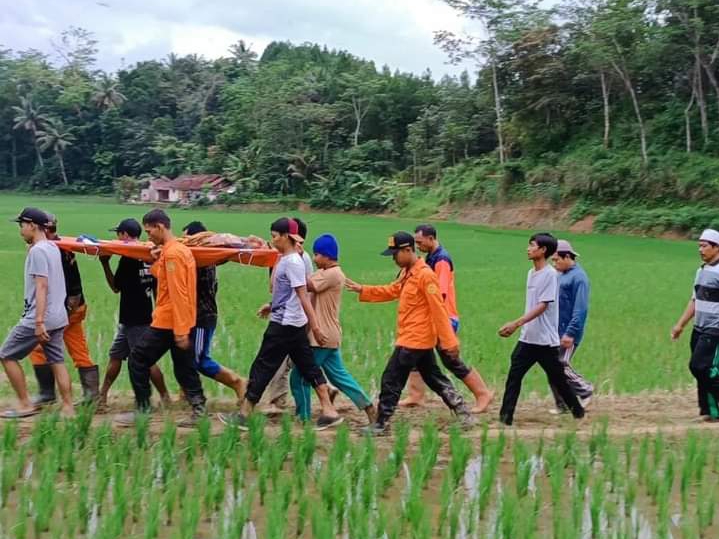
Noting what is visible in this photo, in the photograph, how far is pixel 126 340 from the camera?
5727mm

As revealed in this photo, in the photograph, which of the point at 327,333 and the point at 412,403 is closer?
the point at 327,333

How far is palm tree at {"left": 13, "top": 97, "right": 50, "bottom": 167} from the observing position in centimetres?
6438

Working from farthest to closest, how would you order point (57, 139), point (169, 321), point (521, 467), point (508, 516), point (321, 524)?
point (57, 139) → point (169, 321) → point (521, 467) → point (508, 516) → point (321, 524)

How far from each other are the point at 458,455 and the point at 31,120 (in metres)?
67.1

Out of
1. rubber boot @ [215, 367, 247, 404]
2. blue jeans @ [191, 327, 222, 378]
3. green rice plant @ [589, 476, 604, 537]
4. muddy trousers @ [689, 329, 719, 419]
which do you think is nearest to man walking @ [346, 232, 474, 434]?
rubber boot @ [215, 367, 247, 404]

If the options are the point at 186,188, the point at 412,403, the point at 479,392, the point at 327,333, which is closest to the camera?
the point at 327,333

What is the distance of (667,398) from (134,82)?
2619 inches

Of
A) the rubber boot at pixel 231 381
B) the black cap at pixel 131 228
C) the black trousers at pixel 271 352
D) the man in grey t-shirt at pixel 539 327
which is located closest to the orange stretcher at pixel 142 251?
the black cap at pixel 131 228

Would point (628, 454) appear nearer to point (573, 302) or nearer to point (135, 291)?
point (573, 302)

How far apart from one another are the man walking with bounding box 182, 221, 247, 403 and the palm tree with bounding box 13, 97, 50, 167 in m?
63.9

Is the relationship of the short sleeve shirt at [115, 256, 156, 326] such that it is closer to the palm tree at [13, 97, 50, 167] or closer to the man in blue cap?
the man in blue cap

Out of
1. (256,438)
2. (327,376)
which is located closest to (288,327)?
(327,376)

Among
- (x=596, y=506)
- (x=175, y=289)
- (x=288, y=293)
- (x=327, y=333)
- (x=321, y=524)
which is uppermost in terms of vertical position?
(x=175, y=289)

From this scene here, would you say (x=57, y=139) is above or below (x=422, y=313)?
above
